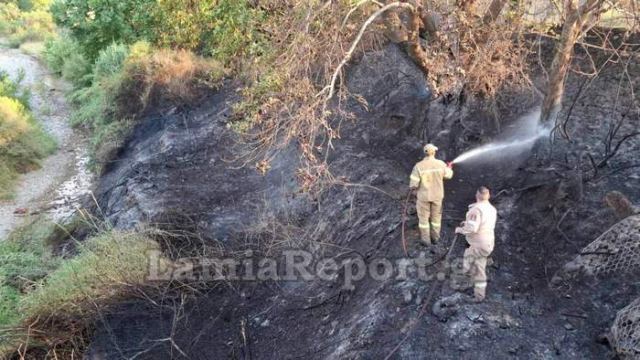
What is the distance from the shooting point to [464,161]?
8.47 metres

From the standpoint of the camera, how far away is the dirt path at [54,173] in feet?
41.3

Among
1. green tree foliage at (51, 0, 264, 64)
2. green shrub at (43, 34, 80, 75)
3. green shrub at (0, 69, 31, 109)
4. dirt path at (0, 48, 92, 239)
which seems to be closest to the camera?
green tree foliage at (51, 0, 264, 64)

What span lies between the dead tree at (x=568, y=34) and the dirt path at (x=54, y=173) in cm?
884

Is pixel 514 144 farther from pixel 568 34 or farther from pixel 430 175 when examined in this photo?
pixel 430 175

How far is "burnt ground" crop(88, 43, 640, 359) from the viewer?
5.39m

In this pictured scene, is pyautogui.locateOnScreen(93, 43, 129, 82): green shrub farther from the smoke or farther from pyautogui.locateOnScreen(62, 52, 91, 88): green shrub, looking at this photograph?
the smoke

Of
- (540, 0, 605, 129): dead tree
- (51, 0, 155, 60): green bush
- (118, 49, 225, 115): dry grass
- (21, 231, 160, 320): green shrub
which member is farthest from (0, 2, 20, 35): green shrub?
(540, 0, 605, 129): dead tree

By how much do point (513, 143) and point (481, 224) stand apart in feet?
12.7

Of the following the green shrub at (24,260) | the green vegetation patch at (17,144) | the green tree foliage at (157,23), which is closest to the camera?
the green shrub at (24,260)

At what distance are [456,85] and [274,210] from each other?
369cm

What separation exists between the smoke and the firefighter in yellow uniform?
222cm

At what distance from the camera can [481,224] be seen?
513 cm

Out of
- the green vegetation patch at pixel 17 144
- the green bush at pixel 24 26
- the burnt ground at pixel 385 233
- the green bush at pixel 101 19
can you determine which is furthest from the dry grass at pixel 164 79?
the green bush at pixel 24 26

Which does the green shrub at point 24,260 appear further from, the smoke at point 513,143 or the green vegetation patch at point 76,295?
the smoke at point 513,143
